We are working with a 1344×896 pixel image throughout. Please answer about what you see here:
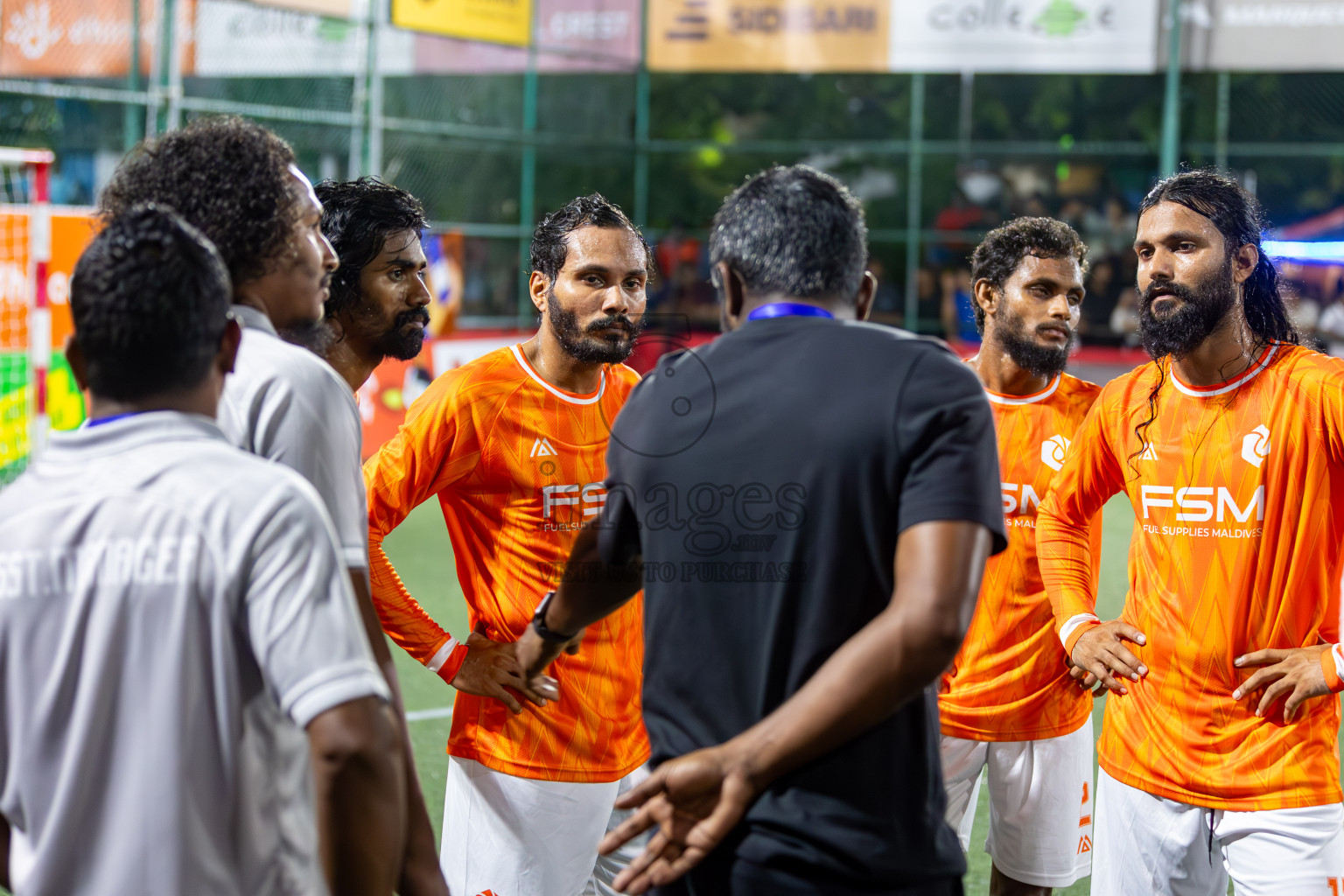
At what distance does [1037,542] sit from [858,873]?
2.00m

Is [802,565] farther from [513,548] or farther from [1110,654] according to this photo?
[513,548]

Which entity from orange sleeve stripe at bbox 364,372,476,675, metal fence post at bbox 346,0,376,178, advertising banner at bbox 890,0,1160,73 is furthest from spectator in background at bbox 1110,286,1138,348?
orange sleeve stripe at bbox 364,372,476,675

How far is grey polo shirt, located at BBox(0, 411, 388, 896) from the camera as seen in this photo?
1.88 meters

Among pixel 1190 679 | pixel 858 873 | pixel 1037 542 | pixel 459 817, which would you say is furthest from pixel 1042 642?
pixel 858 873

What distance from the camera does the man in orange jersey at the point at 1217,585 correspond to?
3336mm

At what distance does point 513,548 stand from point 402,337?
0.67m

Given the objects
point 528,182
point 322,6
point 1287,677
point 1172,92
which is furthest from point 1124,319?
point 1287,677

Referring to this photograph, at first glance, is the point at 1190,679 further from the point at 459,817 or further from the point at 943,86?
the point at 943,86

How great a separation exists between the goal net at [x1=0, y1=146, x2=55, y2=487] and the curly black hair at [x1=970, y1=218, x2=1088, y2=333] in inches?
313

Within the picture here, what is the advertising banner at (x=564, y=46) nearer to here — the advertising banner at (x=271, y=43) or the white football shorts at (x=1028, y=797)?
the advertising banner at (x=271, y=43)

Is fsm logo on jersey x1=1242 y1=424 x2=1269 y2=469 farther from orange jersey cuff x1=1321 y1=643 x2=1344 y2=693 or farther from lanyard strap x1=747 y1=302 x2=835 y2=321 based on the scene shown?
lanyard strap x1=747 y1=302 x2=835 y2=321

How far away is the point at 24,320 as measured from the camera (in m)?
11.2

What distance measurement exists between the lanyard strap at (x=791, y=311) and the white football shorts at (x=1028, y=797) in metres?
2.54

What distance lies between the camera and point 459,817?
12.6 feet
